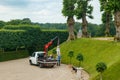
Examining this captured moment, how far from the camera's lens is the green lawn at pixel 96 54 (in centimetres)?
2789

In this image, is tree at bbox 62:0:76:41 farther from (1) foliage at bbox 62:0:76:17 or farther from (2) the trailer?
(2) the trailer

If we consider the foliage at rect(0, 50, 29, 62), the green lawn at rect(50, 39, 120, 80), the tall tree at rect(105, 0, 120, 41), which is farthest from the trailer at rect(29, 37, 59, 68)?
the foliage at rect(0, 50, 29, 62)

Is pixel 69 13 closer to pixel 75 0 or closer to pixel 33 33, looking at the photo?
pixel 75 0

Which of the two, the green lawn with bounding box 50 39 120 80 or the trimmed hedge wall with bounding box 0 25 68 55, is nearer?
the green lawn with bounding box 50 39 120 80

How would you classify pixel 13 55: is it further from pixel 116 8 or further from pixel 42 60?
pixel 116 8

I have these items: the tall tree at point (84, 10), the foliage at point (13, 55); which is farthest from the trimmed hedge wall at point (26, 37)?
the tall tree at point (84, 10)

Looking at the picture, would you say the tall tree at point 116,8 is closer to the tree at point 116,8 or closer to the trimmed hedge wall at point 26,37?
the tree at point 116,8

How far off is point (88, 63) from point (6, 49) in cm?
2267

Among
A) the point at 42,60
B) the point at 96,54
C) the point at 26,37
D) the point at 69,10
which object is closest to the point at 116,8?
the point at 96,54

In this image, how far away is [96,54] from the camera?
136 feet

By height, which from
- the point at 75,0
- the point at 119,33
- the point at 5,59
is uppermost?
the point at 75,0

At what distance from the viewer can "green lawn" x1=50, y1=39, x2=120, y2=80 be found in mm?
27891

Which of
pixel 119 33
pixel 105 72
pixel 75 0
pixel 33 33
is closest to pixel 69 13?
pixel 75 0

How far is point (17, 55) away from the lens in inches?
2325
